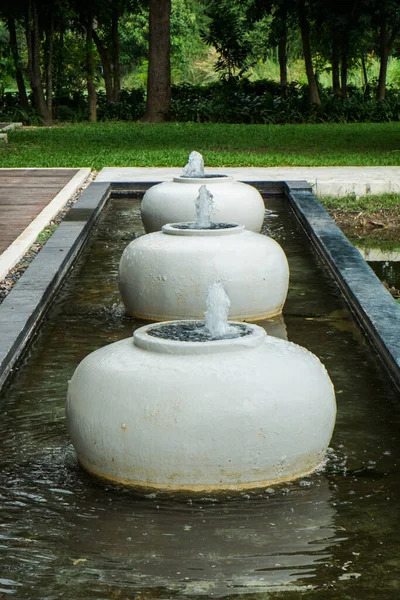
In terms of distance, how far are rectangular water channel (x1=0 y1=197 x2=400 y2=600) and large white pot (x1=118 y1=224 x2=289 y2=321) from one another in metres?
1.37

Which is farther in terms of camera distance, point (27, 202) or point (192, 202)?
point (27, 202)

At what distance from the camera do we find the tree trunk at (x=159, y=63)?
3080 centimetres

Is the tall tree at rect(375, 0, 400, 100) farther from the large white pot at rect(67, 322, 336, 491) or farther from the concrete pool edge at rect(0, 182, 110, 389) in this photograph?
the large white pot at rect(67, 322, 336, 491)

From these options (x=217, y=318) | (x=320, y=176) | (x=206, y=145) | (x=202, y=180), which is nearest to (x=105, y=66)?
(x=206, y=145)

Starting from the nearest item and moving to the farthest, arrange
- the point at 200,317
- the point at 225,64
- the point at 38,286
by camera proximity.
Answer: the point at 200,317 → the point at 38,286 → the point at 225,64

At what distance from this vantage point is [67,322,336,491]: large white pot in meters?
3.98

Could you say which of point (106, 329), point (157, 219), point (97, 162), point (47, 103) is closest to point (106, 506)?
point (106, 329)

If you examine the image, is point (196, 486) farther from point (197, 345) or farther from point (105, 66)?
point (105, 66)

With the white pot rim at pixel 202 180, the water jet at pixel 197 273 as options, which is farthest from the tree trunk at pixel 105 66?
the water jet at pixel 197 273

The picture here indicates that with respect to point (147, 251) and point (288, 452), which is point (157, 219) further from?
point (288, 452)

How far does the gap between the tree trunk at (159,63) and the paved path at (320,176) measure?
47.9 feet

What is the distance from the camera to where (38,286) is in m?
7.70

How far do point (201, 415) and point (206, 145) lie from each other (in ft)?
62.7

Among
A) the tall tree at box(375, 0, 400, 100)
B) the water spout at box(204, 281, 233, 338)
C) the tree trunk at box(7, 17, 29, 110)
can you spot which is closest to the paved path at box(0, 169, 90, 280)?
the water spout at box(204, 281, 233, 338)
